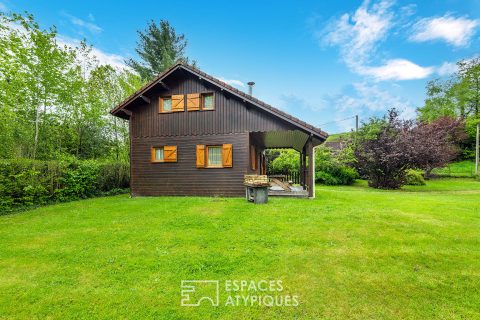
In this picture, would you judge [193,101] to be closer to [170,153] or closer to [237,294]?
[170,153]

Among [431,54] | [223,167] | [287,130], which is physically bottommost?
[223,167]

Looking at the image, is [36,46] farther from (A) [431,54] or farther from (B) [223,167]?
(A) [431,54]

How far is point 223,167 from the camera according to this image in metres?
10.9

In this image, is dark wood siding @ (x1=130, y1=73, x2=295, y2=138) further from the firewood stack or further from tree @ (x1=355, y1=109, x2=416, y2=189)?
tree @ (x1=355, y1=109, x2=416, y2=189)

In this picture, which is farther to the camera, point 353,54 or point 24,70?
point 353,54

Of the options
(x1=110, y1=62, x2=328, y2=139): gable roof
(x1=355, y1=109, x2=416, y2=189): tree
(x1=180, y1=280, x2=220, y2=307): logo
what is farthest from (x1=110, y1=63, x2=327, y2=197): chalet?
(x1=355, y1=109, x2=416, y2=189): tree

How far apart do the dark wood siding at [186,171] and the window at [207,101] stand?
4.70 ft

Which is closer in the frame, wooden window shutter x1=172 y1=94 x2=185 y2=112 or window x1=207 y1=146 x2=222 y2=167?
window x1=207 y1=146 x2=222 y2=167

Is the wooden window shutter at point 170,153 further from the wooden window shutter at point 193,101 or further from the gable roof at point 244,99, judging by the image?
the gable roof at point 244,99

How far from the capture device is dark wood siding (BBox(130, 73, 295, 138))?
10672 mm

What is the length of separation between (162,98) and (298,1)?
34.6 feet

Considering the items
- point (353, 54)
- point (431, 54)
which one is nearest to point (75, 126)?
point (353, 54)

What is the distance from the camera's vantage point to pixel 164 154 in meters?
11.5

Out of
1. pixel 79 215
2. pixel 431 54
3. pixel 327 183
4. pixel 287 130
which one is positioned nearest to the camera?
pixel 79 215
